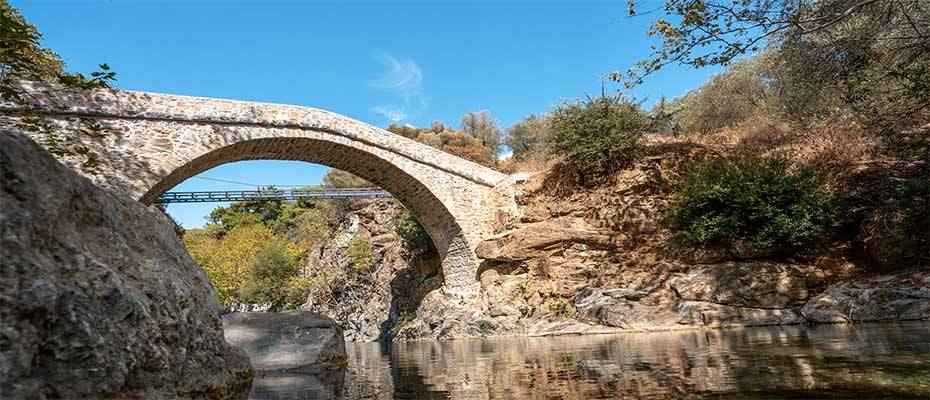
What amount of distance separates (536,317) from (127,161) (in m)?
10.1

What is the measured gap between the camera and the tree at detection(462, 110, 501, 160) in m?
41.6

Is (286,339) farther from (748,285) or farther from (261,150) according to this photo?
(748,285)

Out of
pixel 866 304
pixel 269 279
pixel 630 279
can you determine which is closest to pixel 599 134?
pixel 630 279

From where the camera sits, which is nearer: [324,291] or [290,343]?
[290,343]

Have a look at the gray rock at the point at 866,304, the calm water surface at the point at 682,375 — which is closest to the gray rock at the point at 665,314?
the gray rock at the point at 866,304

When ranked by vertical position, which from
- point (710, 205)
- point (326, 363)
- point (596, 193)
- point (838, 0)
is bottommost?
point (326, 363)

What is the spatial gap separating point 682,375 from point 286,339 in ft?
17.8

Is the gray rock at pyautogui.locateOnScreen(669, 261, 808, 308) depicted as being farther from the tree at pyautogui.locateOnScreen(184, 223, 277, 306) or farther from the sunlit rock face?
the tree at pyautogui.locateOnScreen(184, 223, 277, 306)

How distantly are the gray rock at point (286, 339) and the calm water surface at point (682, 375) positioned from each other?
3.13 feet

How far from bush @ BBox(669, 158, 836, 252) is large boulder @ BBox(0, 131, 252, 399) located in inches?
421

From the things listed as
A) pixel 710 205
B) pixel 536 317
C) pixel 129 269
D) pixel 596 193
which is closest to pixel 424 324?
pixel 536 317

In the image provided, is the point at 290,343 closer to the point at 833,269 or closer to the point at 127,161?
the point at 127,161

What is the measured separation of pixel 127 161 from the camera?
11305mm

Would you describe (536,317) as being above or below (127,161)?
below
